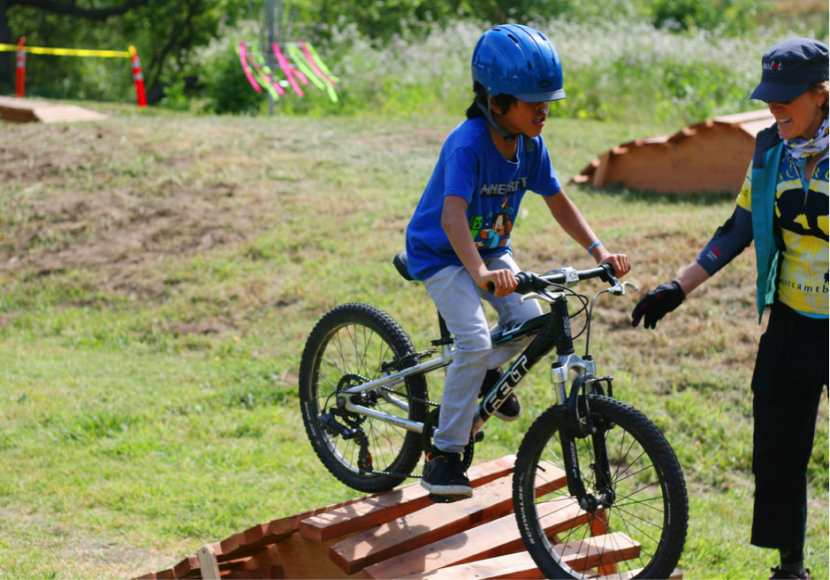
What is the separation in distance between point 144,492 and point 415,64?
543 inches

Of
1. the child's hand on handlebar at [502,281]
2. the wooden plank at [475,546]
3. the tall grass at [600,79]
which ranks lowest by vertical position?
the wooden plank at [475,546]

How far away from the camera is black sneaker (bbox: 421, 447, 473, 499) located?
3.61 m

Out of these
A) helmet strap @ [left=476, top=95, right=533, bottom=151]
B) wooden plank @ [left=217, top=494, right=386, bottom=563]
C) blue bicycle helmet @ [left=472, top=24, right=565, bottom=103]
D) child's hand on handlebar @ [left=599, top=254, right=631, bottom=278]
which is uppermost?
blue bicycle helmet @ [left=472, top=24, right=565, bottom=103]

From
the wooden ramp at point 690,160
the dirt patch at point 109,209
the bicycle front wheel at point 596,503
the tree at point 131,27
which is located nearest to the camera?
the bicycle front wheel at point 596,503

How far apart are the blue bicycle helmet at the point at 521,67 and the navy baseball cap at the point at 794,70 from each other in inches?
29.5

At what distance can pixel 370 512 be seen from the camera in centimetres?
387

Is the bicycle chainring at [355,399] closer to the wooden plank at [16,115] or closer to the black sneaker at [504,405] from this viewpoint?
the black sneaker at [504,405]

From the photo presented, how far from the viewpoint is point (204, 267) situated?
8.73m

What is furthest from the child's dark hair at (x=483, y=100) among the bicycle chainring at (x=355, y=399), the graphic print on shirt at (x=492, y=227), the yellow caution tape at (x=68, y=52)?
the yellow caution tape at (x=68, y=52)

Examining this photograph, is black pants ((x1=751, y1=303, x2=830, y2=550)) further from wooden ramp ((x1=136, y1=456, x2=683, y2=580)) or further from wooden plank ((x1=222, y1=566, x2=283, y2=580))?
wooden plank ((x1=222, y1=566, x2=283, y2=580))

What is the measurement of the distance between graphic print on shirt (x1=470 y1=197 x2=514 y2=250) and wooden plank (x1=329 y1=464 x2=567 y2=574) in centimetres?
101

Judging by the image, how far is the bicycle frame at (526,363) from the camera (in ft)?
10.8

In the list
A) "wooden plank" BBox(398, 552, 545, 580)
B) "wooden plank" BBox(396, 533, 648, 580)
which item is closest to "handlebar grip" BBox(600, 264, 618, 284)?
"wooden plank" BBox(396, 533, 648, 580)

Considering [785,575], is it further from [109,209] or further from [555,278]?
[109,209]
